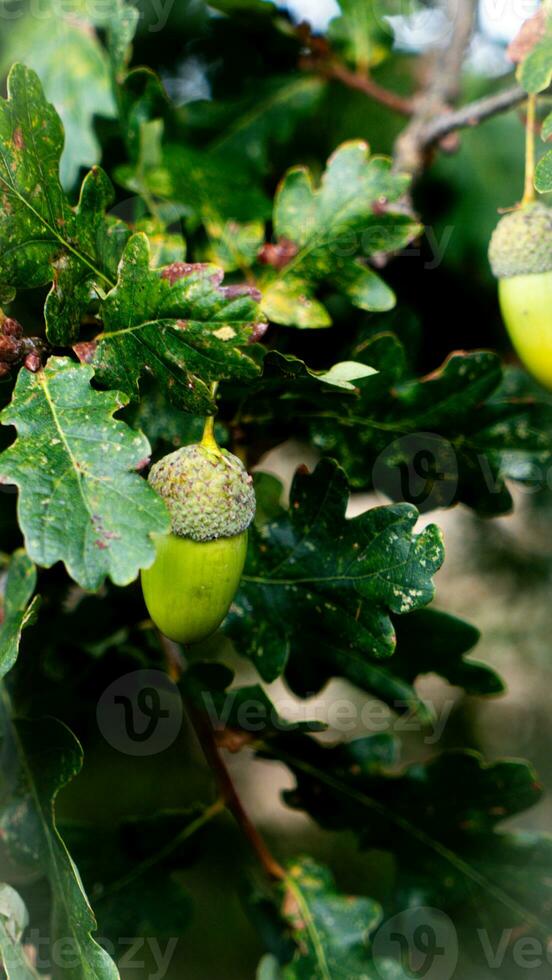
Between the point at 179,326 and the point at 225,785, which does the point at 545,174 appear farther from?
the point at 225,785

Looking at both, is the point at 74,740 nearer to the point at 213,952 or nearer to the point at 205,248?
the point at 205,248

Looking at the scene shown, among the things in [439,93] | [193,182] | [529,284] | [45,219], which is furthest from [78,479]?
[439,93]

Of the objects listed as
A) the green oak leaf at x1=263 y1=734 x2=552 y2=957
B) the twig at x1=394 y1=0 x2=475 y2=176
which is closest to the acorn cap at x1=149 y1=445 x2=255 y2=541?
the green oak leaf at x1=263 y1=734 x2=552 y2=957

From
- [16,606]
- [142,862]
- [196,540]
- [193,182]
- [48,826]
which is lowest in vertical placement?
[142,862]

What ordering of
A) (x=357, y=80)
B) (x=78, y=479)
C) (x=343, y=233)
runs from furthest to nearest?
(x=357, y=80) < (x=343, y=233) < (x=78, y=479)

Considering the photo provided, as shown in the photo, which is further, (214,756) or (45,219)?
(214,756)

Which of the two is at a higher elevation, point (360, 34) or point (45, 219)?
point (360, 34)

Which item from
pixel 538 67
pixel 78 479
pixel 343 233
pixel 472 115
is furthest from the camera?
pixel 472 115
